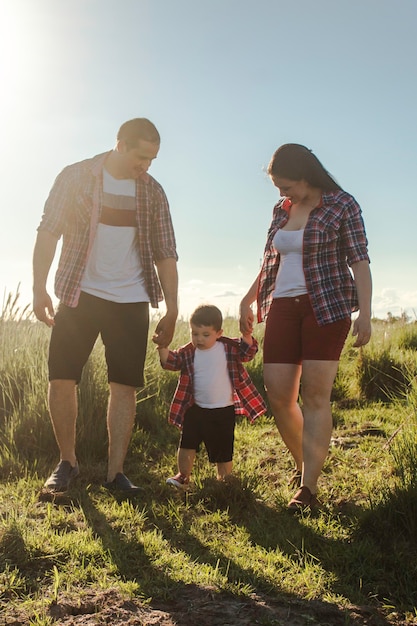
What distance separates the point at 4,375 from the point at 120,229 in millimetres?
2419

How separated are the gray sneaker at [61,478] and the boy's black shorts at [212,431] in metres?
0.74

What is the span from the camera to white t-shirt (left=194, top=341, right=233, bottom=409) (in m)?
4.36

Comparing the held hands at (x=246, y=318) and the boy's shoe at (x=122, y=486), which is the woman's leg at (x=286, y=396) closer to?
the held hands at (x=246, y=318)

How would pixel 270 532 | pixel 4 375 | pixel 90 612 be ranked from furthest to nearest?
pixel 4 375 < pixel 270 532 < pixel 90 612

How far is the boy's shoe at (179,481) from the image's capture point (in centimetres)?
425

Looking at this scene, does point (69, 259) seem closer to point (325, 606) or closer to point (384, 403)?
point (325, 606)

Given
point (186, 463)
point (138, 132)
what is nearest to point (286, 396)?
point (186, 463)

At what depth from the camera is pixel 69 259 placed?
14.0 ft

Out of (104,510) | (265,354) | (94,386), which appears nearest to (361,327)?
(265,354)

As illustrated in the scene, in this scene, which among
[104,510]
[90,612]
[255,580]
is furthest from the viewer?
[104,510]

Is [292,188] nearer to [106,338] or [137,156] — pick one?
[137,156]

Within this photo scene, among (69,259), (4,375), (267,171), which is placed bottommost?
(4,375)

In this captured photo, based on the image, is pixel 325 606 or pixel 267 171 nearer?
pixel 325 606

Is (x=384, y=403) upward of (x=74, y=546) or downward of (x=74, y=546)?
upward
